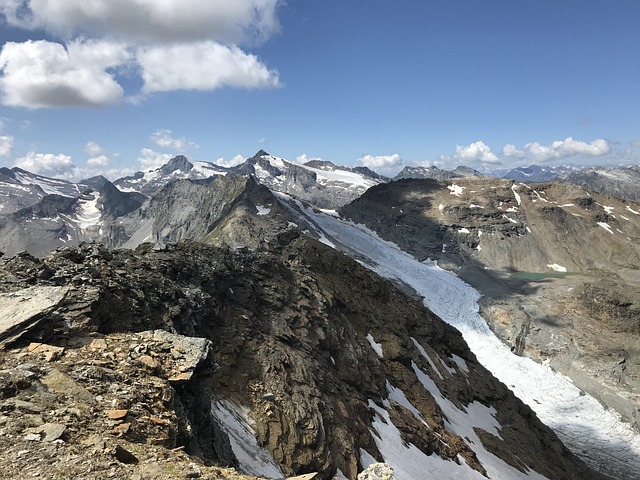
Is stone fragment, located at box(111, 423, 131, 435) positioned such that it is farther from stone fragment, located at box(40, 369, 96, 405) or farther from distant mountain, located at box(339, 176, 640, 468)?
distant mountain, located at box(339, 176, 640, 468)

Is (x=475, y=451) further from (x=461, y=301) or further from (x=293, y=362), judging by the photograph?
(x=461, y=301)

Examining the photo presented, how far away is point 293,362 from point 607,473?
48.7 m

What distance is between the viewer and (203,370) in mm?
12734

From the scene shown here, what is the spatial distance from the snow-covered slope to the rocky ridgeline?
416 cm

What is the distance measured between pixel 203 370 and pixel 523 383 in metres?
73.3

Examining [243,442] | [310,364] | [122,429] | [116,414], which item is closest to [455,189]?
[310,364]

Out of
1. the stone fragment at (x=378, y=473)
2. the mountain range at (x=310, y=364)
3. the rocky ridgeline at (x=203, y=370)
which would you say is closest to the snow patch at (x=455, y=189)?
the mountain range at (x=310, y=364)

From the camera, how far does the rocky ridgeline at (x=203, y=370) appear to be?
29.7 feet

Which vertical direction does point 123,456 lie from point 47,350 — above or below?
below

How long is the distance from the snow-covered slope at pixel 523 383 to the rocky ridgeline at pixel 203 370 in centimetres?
416

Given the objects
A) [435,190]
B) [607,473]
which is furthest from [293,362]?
[435,190]

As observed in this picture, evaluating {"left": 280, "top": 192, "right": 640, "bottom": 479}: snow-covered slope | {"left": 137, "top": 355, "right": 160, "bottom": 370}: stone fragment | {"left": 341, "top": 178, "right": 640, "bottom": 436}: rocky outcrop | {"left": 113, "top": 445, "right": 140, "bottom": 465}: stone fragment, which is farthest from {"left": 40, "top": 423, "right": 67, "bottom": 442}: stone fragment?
{"left": 341, "top": 178, "right": 640, "bottom": 436}: rocky outcrop

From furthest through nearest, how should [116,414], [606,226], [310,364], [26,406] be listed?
[606,226] < [310,364] < [116,414] < [26,406]

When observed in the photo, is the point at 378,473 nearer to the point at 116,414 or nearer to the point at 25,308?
the point at 116,414
